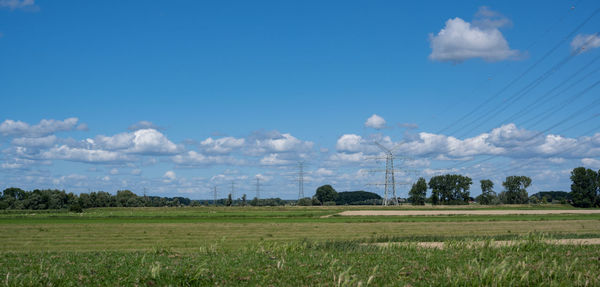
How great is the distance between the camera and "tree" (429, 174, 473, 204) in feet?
600

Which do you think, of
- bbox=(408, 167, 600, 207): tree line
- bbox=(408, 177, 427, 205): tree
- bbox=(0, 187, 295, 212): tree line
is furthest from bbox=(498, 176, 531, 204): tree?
bbox=(0, 187, 295, 212): tree line

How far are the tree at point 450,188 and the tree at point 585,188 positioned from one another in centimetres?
3866

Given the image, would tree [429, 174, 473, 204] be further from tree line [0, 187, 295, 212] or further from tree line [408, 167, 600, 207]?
tree line [0, 187, 295, 212]

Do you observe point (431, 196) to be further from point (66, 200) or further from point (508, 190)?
point (66, 200)

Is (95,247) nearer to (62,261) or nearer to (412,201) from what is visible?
(62,261)

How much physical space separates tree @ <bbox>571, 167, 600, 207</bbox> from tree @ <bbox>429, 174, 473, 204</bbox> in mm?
38659

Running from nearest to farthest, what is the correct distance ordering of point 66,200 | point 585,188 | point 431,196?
point 585,188 → point 66,200 → point 431,196

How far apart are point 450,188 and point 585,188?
46.3 m

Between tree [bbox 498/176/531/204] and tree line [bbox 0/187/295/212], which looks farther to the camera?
tree [bbox 498/176/531/204]

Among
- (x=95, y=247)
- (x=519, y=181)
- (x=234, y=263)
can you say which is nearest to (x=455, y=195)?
(x=519, y=181)

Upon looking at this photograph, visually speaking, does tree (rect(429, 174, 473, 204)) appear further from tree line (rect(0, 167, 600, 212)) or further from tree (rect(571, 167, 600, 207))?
tree (rect(571, 167, 600, 207))

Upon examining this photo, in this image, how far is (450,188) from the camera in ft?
604

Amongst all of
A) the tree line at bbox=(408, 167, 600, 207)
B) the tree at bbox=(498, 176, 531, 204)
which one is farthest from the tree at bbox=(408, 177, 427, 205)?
the tree at bbox=(498, 176, 531, 204)

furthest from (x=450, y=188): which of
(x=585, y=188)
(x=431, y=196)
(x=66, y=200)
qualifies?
(x=66, y=200)
